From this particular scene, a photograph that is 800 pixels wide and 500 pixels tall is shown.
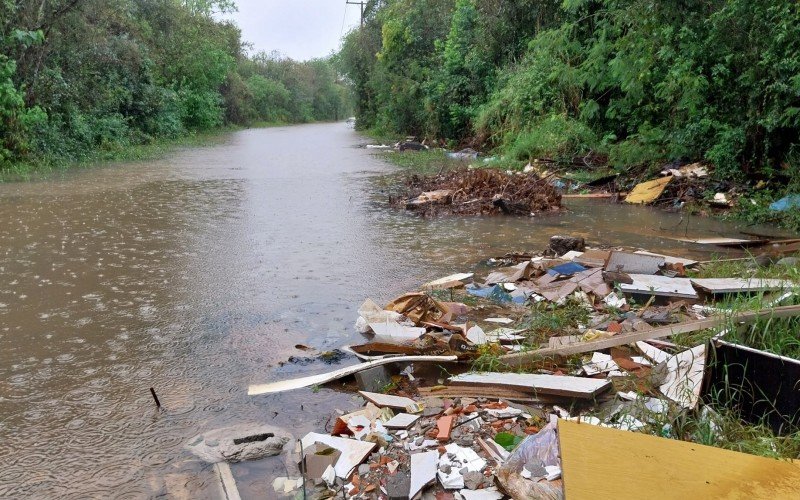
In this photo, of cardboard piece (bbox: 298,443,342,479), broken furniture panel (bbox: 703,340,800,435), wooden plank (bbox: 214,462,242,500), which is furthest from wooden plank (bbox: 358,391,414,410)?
broken furniture panel (bbox: 703,340,800,435)

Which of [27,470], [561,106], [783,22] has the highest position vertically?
[783,22]

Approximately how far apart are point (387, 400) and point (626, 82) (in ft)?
35.0

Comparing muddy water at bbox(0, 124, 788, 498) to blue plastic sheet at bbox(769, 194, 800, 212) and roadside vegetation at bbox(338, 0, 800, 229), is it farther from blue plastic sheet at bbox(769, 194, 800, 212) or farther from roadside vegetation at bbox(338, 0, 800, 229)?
roadside vegetation at bbox(338, 0, 800, 229)

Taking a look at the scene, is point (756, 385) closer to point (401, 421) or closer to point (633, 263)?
point (401, 421)

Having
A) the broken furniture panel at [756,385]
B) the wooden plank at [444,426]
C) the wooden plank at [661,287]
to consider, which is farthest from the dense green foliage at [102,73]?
the broken furniture panel at [756,385]

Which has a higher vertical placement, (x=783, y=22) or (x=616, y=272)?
(x=783, y=22)

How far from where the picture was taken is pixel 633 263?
559 cm

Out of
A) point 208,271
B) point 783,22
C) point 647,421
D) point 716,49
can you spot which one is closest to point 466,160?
point 716,49

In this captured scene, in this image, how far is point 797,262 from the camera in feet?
18.8

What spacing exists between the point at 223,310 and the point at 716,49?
876 cm

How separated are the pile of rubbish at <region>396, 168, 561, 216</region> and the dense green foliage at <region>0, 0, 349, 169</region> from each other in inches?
419

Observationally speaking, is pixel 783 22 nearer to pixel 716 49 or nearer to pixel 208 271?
pixel 716 49

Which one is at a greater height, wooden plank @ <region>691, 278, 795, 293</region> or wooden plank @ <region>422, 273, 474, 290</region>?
wooden plank @ <region>691, 278, 795, 293</region>

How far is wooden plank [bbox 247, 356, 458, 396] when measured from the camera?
3.93 m
